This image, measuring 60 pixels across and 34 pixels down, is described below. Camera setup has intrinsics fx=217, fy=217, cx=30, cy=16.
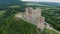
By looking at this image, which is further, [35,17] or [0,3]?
[0,3]

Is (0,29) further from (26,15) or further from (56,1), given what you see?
(56,1)

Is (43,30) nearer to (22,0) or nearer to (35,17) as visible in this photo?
(35,17)

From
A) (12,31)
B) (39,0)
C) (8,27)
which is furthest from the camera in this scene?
(39,0)

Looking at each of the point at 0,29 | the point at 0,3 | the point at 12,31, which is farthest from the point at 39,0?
the point at 12,31

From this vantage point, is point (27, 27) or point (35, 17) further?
point (27, 27)

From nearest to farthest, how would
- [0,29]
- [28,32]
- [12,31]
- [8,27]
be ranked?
[28,32] → [12,31] → [8,27] → [0,29]

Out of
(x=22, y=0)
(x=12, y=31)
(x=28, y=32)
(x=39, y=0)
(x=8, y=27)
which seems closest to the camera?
(x=28, y=32)

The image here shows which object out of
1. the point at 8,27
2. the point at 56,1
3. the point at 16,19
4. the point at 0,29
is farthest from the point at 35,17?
the point at 56,1

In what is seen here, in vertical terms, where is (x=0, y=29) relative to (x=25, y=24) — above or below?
below

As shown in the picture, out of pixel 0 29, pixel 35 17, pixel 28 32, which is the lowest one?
pixel 0 29
